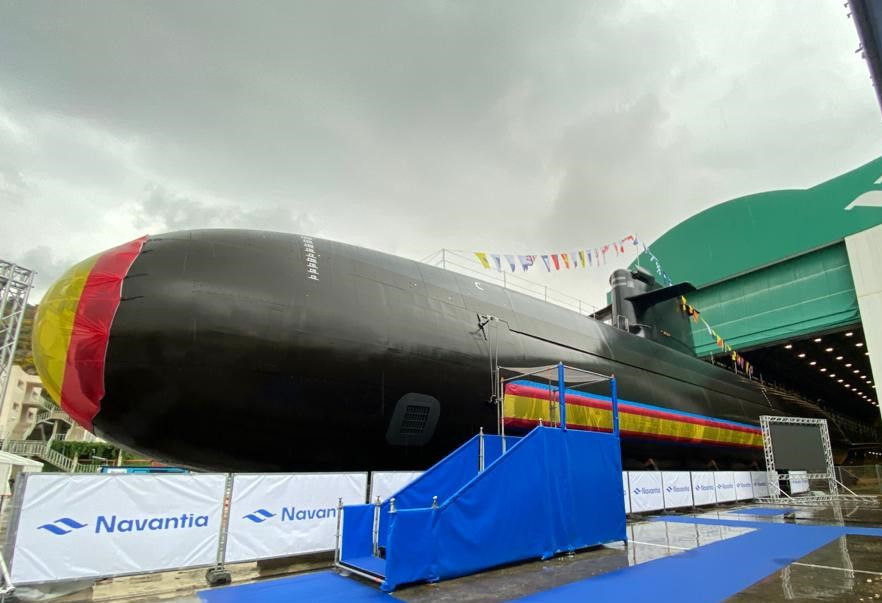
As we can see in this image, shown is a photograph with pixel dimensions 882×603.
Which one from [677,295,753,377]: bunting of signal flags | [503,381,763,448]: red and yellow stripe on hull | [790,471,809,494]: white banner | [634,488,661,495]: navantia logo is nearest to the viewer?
[503,381,763,448]: red and yellow stripe on hull

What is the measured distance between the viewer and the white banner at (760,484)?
797 inches

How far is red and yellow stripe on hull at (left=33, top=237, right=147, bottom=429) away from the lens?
280 inches

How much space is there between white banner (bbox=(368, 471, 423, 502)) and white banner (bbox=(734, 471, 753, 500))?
600 inches

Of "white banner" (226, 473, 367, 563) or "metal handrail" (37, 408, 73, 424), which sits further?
"metal handrail" (37, 408, 73, 424)

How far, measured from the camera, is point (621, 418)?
13961mm

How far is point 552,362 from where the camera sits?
41.3ft

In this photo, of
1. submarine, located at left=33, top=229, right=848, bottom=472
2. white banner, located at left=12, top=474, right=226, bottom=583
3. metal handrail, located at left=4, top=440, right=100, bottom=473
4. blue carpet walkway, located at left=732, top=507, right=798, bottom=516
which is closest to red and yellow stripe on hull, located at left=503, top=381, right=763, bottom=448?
submarine, located at left=33, top=229, right=848, bottom=472

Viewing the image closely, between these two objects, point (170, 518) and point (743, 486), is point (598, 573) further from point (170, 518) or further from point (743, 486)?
point (743, 486)

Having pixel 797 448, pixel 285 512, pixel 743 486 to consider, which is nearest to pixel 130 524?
pixel 285 512

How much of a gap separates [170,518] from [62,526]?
1.19 meters

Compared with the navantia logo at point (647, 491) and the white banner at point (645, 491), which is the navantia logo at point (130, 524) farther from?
the navantia logo at point (647, 491)

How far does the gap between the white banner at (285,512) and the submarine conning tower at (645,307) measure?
50.1ft

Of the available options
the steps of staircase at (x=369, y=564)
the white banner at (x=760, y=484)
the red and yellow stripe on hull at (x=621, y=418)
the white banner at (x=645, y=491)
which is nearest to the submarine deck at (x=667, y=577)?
the steps of staircase at (x=369, y=564)

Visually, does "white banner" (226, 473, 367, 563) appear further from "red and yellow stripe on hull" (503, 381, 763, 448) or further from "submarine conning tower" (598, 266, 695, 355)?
"submarine conning tower" (598, 266, 695, 355)
